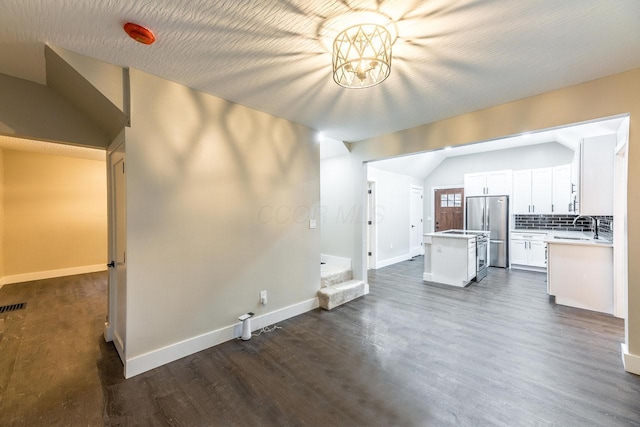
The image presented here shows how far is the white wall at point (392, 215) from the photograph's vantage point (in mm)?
6293

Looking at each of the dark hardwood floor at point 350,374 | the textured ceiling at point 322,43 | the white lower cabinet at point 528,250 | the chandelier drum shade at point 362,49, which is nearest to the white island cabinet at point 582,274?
the dark hardwood floor at point 350,374

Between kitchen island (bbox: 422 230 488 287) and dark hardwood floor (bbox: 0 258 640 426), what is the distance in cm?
114

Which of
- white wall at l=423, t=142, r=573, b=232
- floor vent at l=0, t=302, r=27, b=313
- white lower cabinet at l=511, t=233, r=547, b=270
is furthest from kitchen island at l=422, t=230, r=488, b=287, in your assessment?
floor vent at l=0, t=302, r=27, b=313

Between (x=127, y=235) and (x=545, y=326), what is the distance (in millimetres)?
Answer: 4636

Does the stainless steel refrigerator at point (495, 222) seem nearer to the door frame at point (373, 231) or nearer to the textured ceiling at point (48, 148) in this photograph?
the door frame at point (373, 231)

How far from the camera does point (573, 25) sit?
1.63 metres

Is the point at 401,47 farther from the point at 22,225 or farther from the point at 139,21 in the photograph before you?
the point at 22,225

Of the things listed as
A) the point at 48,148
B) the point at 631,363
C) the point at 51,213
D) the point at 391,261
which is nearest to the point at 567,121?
the point at 631,363

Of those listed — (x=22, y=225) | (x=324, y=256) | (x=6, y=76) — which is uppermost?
(x=6, y=76)

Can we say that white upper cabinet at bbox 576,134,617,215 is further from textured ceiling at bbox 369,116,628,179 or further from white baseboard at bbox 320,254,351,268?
white baseboard at bbox 320,254,351,268

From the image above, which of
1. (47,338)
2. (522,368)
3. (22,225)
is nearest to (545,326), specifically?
(522,368)

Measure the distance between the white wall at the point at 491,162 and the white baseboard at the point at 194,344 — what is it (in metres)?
6.44

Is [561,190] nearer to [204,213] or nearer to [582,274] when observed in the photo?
[582,274]

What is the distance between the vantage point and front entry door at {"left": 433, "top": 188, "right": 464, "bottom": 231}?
7.43 metres
